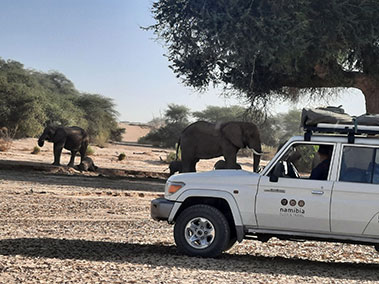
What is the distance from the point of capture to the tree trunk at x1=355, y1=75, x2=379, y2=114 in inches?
1000

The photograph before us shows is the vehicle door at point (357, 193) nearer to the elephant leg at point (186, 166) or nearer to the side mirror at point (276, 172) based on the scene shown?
the side mirror at point (276, 172)

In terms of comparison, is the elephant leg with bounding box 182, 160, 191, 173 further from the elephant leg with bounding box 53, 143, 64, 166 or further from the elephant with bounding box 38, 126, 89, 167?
the elephant leg with bounding box 53, 143, 64, 166

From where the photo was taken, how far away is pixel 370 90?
1019 inches

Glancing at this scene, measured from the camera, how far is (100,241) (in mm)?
10773

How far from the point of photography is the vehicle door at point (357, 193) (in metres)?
9.09

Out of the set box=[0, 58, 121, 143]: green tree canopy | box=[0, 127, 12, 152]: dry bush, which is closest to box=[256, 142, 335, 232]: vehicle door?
box=[0, 127, 12, 152]: dry bush

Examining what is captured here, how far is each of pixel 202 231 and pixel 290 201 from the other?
124 centimetres

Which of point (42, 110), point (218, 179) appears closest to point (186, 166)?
point (218, 179)

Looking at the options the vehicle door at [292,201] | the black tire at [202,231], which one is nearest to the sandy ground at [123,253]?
the black tire at [202,231]

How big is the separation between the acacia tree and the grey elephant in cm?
187

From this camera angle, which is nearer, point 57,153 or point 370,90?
point 370,90

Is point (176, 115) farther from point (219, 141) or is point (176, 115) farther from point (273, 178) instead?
point (273, 178)

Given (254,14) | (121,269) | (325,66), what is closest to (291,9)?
(254,14)

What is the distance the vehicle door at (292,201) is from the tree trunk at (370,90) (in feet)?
54.5
